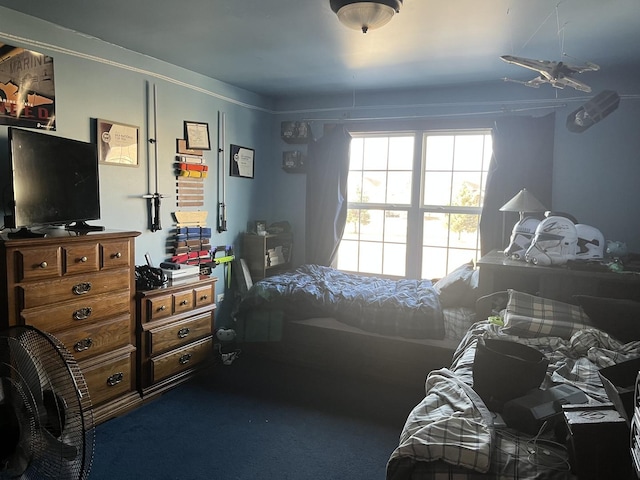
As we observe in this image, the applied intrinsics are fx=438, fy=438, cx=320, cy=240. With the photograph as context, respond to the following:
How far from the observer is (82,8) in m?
2.38

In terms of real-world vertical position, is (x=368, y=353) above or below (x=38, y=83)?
below

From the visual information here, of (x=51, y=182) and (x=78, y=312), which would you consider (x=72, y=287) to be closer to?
(x=78, y=312)

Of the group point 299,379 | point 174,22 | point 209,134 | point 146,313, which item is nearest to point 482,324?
point 299,379

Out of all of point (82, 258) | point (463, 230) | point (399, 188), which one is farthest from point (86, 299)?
point (463, 230)

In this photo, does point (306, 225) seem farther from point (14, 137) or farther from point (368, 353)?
point (14, 137)

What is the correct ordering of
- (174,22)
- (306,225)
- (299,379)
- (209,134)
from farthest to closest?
(306,225) → (209,134) → (299,379) → (174,22)

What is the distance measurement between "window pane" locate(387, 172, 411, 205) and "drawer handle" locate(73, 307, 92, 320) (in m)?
2.89

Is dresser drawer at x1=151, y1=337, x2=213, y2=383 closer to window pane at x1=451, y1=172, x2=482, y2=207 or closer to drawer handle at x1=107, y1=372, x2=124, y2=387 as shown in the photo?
drawer handle at x1=107, y1=372, x2=124, y2=387

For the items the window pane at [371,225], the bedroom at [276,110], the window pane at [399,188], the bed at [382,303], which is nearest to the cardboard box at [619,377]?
the bed at [382,303]

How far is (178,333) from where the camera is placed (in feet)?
10.0

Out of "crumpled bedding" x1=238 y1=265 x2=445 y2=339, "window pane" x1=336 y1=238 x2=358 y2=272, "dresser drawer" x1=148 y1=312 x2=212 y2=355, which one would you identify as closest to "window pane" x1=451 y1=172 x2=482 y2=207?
"crumpled bedding" x1=238 y1=265 x2=445 y2=339

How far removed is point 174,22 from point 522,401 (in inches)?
103

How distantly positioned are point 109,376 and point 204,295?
2.86ft

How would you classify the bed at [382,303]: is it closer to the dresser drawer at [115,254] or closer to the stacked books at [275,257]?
the stacked books at [275,257]
